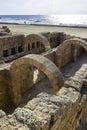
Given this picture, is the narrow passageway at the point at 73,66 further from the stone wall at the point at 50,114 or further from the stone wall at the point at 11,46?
the stone wall at the point at 50,114

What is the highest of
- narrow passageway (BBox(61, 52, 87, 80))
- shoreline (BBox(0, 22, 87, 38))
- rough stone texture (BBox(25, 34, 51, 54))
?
rough stone texture (BBox(25, 34, 51, 54))

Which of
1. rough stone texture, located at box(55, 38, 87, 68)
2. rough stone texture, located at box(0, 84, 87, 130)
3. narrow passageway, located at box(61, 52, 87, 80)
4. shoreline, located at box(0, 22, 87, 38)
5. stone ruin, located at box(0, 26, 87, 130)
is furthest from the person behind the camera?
shoreline, located at box(0, 22, 87, 38)

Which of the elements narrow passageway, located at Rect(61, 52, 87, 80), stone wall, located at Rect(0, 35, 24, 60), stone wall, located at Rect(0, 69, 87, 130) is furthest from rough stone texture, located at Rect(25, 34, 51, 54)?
stone wall, located at Rect(0, 69, 87, 130)

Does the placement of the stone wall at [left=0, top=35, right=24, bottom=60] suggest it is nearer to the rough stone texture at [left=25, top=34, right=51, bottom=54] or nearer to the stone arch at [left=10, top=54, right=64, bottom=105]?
the rough stone texture at [left=25, top=34, right=51, bottom=54]

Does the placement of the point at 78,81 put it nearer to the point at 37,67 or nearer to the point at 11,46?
the point at 37,67

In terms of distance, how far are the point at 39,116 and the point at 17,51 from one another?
16760mm

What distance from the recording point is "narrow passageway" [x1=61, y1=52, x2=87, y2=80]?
60.3 feet

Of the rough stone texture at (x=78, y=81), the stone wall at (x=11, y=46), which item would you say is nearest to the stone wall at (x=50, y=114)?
the rough stone texture at (x=78, y=81)

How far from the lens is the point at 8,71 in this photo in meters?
12.5

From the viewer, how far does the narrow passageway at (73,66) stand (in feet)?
60.3

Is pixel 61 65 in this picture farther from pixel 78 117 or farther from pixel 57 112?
pixel 57 112

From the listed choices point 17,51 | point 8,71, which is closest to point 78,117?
point 8,71

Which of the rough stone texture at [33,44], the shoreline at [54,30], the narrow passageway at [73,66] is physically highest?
the rough stone texture at [33,44]

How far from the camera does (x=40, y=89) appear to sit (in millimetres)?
15250
